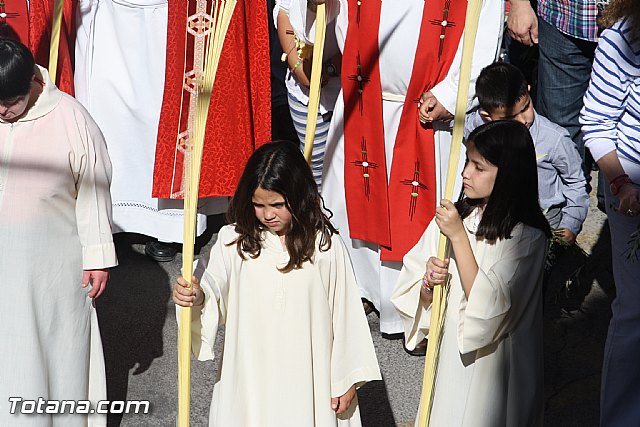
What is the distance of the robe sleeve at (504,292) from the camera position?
379cm

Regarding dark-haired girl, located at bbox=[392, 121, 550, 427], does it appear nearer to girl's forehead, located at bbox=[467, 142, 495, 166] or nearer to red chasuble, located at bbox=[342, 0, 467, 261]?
girl's forehead, located at bbox=[467, 142, 495, 166]

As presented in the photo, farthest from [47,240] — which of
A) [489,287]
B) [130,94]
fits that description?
[130,94]

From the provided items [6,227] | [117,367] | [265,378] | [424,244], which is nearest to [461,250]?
[424,244]

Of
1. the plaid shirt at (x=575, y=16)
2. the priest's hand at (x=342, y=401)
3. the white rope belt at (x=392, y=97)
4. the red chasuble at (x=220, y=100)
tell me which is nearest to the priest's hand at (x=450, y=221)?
the priest's hand at (x=342, y=401)

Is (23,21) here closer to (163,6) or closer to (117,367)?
(163,6)

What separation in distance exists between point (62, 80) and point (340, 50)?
1.59 meters

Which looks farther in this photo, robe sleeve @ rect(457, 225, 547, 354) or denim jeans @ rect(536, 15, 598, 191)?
denim jeans @ rect(536, 15, 598, 191)

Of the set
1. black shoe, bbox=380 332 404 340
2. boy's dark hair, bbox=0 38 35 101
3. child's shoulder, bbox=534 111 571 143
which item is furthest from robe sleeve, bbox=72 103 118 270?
child's shoulder, bbox=534 111 571 143

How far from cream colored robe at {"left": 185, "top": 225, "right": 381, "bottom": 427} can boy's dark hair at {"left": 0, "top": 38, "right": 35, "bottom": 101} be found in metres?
0.95

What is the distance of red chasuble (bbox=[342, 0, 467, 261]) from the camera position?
205 inches

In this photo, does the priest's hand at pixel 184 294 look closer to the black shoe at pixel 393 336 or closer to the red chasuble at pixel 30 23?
the black shoe at pixel 393 336

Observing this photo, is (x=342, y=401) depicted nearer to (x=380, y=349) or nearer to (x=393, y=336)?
(x=380, y=349)

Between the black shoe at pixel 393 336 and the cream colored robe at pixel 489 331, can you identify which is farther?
the black shoe at pixel 393 336

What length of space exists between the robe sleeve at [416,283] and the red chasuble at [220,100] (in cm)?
220
